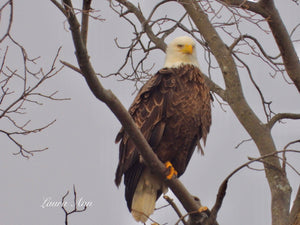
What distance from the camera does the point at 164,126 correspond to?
4102mm

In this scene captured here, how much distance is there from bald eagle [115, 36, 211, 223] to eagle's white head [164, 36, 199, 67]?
2 cm

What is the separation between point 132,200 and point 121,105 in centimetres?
162

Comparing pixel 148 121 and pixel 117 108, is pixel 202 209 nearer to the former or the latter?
pixel 148 121

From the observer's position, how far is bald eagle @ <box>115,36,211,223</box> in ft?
13.4

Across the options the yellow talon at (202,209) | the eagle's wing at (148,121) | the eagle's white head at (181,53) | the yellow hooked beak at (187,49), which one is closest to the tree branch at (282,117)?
the eagle's white head at (181,53)

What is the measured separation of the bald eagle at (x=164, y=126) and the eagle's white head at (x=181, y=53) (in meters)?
0.02

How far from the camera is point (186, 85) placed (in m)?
4.22

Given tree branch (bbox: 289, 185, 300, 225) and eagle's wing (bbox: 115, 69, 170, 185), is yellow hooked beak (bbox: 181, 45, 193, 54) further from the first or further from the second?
tree branch (bbox: 289, 185, 300, 225)

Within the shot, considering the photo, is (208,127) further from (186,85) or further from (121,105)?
(121,105)

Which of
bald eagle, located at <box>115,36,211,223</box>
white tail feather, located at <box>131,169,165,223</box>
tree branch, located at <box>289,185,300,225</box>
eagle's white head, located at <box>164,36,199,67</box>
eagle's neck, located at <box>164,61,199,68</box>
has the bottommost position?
tree branch, located at <box>289,185,300,225</box>

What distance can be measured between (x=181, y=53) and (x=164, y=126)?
82 cm

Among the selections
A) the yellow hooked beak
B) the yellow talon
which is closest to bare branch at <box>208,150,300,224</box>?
the yellow talon

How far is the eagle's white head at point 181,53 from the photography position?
4.50 meters

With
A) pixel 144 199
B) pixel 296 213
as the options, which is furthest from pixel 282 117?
pixel 296 213
